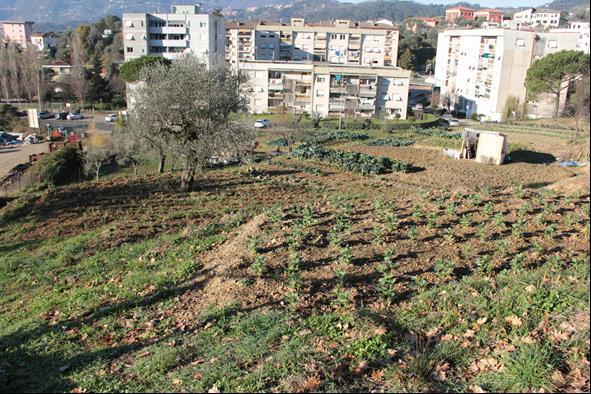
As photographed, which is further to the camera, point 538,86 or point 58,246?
point 538,86

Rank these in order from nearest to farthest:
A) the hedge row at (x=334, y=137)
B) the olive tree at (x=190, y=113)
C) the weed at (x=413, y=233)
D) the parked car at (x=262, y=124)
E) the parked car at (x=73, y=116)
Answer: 1. the weed at (x=413, y=233)
2. the olive tree at (x=190, y=113)
3. the hedge row at (x=334, y=137)
4. the parked car at (x=262, y=124)
5. the parked car at (x=73, y=116)

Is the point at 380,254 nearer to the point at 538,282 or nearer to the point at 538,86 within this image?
the point at 538,282

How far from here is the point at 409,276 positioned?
959 cm

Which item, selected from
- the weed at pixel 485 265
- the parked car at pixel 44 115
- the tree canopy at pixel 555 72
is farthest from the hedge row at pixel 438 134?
the parked car at pixel 44 115

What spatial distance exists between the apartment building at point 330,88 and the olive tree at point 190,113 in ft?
149

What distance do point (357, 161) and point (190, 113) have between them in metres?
13.6

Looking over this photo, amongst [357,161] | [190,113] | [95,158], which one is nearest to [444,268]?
[190,113]

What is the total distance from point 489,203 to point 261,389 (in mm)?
9357

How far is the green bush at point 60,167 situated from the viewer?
30.2 metres

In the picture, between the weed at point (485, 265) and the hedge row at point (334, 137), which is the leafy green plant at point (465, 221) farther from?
the hedge row at point (334, 137)

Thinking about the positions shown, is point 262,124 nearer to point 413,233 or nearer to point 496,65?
point 496,65

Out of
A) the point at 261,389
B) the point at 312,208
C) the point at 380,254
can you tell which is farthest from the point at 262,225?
the point at 261,389

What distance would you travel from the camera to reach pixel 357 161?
31.6 meters

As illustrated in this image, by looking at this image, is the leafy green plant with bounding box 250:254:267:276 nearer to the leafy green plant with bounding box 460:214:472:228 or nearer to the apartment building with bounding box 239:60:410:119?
the leafy green plant with bounding box 460:214:472:228
